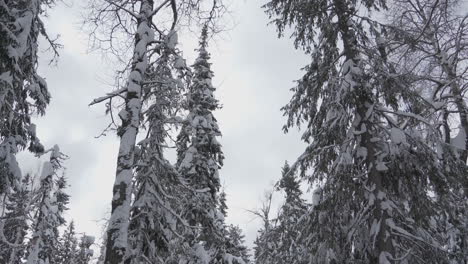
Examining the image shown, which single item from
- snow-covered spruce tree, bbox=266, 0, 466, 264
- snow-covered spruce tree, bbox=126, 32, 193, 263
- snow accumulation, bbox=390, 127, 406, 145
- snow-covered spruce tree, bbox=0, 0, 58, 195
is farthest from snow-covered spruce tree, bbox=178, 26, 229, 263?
snow accumulation, bbox=390, 127, 406, 145

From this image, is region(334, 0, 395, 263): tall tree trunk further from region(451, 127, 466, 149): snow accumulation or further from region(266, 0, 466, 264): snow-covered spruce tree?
region(451, 127, 466, 149): snow accumulation

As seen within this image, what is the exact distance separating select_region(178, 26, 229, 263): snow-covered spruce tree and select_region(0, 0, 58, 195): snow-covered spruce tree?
235 inches

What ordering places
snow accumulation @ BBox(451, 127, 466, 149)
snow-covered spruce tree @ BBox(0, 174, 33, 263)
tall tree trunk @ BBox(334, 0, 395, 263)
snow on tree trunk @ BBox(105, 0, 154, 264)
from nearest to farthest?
snow on tree trunk @ BBox(105, 0, 154, 264), tall tree trunk @ BBox(334, 0, 395, 263), snow accumulation @ BBox(451, 127, 466, 149), snow-covered spruce tree @ BBox(0, 174, 33, 263)

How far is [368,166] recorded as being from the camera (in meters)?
8.41

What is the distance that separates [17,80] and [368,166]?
32.9 ft

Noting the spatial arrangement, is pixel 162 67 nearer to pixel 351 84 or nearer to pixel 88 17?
pixel 88 17

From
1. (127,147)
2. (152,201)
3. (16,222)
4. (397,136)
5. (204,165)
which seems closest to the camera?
(127,147)

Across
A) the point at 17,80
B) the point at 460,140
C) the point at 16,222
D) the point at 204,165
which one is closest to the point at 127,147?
the point at 17,80

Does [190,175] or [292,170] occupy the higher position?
[190,175]

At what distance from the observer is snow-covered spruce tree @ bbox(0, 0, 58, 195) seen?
9.33m

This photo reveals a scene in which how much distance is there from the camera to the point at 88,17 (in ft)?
28.3

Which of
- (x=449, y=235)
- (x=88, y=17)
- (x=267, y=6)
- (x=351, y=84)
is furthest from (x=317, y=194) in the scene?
(x=88, y=17)

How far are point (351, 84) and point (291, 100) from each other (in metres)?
2.78

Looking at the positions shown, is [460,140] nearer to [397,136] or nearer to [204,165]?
[397,136]
